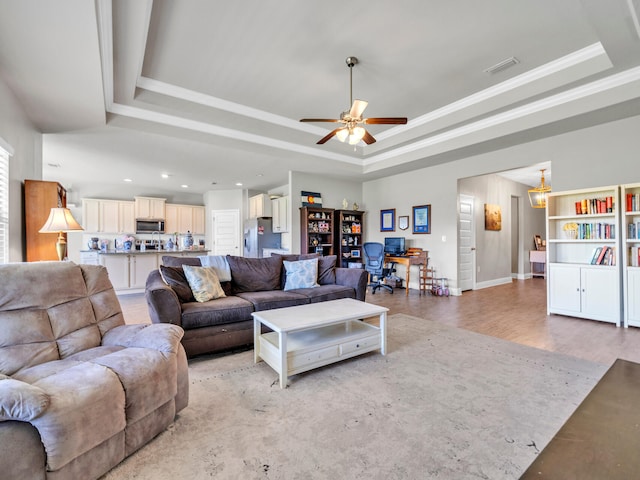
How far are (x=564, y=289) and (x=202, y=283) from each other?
183 inches

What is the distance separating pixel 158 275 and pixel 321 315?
174 centimetres

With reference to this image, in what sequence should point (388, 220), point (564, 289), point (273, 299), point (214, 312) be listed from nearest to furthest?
1. point (214, 312)
2. point (273, 299)
3. point (564, 289)
4. point (388, 220)

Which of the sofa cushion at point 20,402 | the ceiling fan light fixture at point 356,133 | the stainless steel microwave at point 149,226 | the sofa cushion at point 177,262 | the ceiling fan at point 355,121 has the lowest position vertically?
the sofa cushion at point 20,402

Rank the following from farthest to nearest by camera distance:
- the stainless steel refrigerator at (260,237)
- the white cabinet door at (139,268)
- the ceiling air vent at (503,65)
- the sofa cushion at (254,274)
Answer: the stainless steel refrigerator at (260,237) → the white cabinet door at (139,268) → the sofa cushion at (254,274) → the ceiling air vent at (503,65)

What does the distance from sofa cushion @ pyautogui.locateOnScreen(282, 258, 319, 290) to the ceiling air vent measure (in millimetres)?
3110

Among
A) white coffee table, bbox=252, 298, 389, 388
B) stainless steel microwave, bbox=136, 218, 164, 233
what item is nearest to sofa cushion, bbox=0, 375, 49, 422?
white coffee table, bbox=252, 298, 389, 388

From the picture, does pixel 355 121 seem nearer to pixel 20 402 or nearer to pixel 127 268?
pixel 20 402

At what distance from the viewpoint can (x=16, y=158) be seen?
295cm

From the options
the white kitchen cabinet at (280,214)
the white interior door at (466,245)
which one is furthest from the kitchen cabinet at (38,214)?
the white interior door at (466,245)

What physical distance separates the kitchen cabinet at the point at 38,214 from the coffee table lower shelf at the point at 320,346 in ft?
8.56

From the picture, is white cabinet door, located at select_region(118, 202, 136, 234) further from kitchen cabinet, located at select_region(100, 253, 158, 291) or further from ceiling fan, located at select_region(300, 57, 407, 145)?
ceiling fan, located at select_region(300, 57, 407, 145)

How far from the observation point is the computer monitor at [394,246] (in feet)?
20.6

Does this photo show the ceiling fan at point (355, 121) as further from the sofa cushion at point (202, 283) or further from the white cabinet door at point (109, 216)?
the white cabinet door at point (109, 216)

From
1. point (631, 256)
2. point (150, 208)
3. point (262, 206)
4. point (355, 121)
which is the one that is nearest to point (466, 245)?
point (631, 256)
